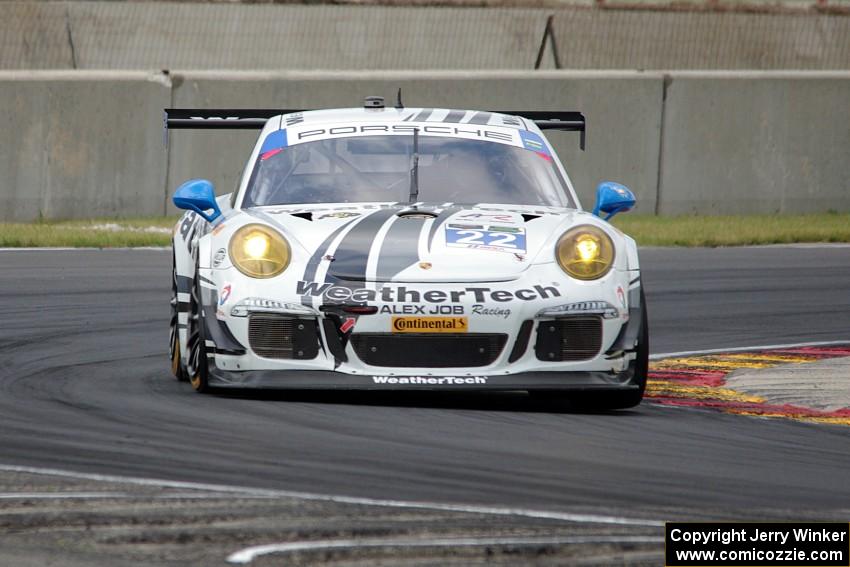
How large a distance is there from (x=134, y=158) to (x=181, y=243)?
884 centimetres

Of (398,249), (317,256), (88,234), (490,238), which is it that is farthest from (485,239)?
(88,234)

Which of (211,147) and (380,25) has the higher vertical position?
(380,25)

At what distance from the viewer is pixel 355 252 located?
7.21 meters

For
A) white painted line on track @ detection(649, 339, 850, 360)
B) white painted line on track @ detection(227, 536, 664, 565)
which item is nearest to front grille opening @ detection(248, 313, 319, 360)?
white painted line on track @ detection(227, 536, 664, 565)

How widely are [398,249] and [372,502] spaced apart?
2255mm

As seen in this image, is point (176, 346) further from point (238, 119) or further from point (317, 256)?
point (238, 119)

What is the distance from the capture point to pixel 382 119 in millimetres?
8656

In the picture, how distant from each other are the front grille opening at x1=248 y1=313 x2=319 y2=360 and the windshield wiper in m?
1.24

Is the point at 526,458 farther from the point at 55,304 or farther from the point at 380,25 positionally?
the point at 380,25

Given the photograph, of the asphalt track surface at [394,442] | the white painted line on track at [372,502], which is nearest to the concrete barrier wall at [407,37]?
the asphalt track surface at [394,442]

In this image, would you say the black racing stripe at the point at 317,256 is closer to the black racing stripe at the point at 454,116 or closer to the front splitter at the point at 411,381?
the front splitter at the point at 411,381

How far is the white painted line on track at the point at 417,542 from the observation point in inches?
177

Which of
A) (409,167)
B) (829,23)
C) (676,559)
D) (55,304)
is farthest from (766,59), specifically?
(676,559)

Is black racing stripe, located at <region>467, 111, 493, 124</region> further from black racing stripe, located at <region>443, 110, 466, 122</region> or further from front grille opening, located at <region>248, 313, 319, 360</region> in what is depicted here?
front grille opening, located at <region>248, 313, 319, 360</region>
